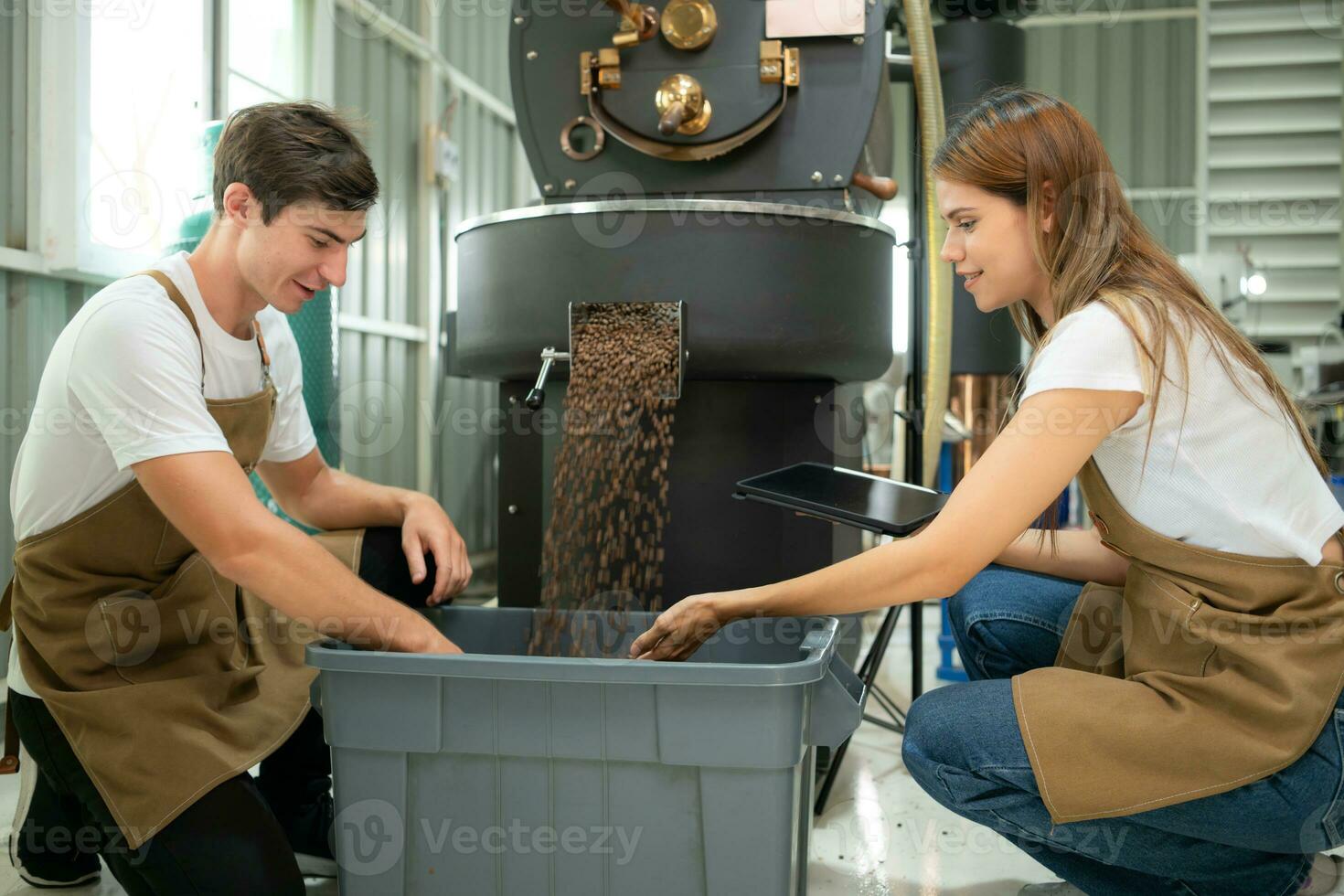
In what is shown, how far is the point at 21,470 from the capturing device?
1.30 meters

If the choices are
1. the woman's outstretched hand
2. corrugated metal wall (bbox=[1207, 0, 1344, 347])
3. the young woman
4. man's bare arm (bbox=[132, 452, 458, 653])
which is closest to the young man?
man's bare arm (bbox=[132, 452, 458, 653])

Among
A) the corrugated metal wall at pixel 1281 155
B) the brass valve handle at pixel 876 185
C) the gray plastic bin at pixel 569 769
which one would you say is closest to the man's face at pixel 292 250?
the gray plastic bin at pixel 569 769

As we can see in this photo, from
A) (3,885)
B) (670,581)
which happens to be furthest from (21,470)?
(670,581)

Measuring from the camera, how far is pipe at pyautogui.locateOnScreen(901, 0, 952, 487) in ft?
6.73

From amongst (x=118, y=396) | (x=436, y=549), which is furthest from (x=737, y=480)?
(x=118, y=396)

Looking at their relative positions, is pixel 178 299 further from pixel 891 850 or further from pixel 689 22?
pixel 891 850

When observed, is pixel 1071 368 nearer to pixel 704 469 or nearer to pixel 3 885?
pixel 704 469

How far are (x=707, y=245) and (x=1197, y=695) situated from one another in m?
0.87

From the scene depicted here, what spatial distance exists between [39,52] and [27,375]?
0.66 meters

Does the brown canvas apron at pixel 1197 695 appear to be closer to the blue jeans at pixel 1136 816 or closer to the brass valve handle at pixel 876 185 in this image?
the blue jeans at pixel 1136 816

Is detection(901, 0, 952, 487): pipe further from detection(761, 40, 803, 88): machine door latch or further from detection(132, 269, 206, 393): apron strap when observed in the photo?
detection(132, 269, 206, 393): apron strap

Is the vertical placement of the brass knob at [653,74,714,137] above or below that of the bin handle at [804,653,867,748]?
above

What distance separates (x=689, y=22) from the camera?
5.98 feet

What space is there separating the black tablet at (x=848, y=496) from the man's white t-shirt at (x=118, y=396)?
2.07 feet
